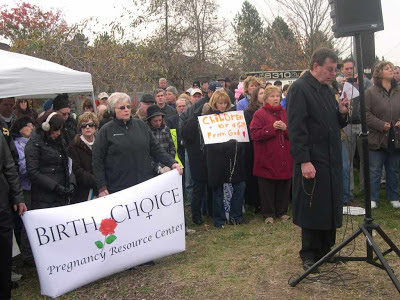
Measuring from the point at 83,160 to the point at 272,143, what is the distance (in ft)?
8.94

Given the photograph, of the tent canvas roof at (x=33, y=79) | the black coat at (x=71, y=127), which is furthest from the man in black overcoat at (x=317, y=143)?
the tent canvas roof at (x=33, y=79)

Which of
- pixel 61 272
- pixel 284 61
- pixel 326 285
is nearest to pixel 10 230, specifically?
pixel 61 272

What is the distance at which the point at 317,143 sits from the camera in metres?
4.64

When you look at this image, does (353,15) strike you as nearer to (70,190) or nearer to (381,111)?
(381,111)

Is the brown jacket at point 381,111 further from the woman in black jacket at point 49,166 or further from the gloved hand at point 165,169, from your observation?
the woman in black jacket at point 49,166

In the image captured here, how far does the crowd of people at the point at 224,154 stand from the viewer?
465 centimetres

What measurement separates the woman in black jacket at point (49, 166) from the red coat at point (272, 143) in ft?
9.13

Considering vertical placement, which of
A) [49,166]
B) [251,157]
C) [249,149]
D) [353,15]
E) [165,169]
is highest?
[353,15]

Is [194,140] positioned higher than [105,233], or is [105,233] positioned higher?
[194,140]

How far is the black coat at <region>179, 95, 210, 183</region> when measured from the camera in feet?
22.8

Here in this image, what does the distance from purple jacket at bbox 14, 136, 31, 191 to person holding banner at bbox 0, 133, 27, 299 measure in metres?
0.98

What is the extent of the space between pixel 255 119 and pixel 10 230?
147 inches

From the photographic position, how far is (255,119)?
701 centimetres

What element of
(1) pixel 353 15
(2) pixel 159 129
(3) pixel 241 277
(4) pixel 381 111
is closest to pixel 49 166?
(2) pixel 159 129
